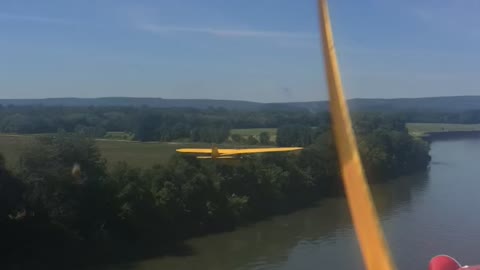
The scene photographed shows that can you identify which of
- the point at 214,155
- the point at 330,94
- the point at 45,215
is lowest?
the point at 45,215

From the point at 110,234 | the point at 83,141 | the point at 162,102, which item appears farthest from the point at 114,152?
the point at 162,102

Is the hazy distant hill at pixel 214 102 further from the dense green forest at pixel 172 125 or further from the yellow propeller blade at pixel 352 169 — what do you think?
the yellow propeller blade at pixel 352 169

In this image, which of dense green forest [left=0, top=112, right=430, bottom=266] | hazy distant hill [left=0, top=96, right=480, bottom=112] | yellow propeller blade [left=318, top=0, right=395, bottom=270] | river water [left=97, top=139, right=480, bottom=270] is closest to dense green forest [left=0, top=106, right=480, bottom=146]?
river water [left=97, top=139, right=480, bottom=270]

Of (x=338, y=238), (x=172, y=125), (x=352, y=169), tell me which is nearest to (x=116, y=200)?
(x=338, y=238)

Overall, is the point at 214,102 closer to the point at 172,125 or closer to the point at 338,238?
the point at 172,125

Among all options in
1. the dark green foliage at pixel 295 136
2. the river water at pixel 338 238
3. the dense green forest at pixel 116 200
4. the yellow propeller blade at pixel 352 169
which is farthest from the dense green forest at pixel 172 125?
the yellow propeller blade at pixel 352 169

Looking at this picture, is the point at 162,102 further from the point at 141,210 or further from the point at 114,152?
the point at 141,210
